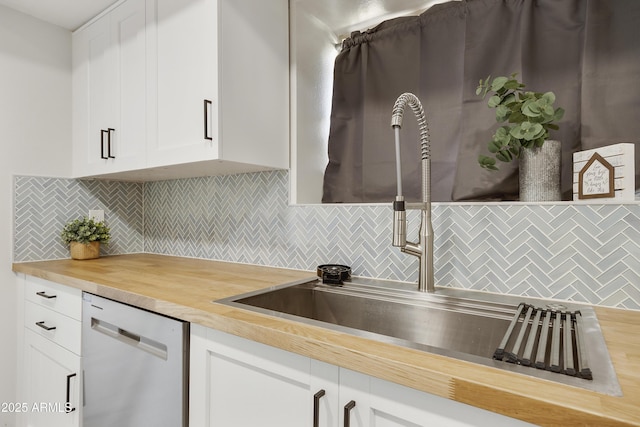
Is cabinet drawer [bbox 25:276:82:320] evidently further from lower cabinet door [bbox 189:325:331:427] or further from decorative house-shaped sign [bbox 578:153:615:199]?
decorative house-shaped sign [bbox 578:153:615:199]

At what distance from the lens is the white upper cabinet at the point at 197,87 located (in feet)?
4.49

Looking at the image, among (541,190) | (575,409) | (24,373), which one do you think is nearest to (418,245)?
(541,190)

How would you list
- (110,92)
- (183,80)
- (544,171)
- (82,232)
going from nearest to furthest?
(544,171) → (183,80) → (110,92) → (82,232)

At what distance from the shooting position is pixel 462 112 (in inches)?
55.7

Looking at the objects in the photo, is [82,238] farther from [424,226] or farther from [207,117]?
[424,226]

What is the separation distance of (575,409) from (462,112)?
1.16 m

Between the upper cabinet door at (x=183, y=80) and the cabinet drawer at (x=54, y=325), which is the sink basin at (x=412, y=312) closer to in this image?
the upper cabinet door at (x=183, y=80)

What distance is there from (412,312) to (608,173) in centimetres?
68

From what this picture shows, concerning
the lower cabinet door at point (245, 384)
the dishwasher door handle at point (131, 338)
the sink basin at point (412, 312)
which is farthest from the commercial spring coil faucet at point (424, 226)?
the dishwasher door handle at point (131, 338)

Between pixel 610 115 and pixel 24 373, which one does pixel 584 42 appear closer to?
pixel 610 115

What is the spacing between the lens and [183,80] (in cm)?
145

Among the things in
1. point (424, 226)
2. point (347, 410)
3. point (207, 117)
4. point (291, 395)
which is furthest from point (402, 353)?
point (207, 117)

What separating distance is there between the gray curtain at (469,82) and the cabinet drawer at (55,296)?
3.92ft

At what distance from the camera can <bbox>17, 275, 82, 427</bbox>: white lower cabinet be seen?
148 cm
